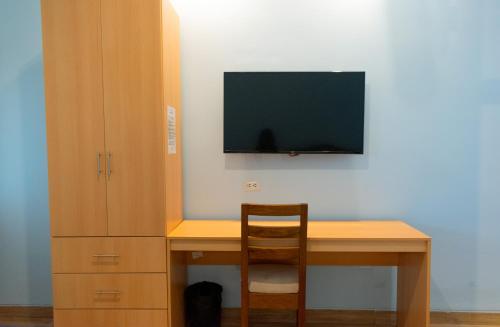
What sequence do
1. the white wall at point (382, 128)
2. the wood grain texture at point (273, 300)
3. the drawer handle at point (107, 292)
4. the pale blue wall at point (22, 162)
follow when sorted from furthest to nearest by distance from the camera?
the pale blue wall at point (22, 162), the white wall at point (382, 128), the drawer handle at point (107, 292), the wood grain texture at point (273, 300)

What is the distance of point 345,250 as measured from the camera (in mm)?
2125

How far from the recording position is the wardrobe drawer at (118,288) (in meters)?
2.11

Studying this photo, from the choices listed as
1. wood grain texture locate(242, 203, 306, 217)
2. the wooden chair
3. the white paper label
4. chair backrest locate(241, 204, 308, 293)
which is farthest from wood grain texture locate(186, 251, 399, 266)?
the white paper label

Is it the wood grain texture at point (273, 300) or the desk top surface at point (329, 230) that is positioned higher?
the desk top surface at point (329, 230)

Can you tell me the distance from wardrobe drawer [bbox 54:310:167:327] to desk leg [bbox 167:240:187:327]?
77 millimetres

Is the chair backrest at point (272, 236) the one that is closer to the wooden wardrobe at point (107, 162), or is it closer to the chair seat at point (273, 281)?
the chair seat at point (273, 281)

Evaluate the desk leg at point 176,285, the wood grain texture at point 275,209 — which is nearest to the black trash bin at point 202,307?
the desk leg at point 176,285

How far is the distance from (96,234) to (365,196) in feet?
6.58

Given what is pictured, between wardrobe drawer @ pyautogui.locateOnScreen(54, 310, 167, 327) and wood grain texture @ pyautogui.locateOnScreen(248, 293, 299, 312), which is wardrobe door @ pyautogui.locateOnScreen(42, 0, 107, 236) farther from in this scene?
wood grain texture @ pyautogui.locateOnScreen(248, 293, 299, 312)

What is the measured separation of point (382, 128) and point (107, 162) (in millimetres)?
2055

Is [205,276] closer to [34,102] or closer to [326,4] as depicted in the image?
[34,102]

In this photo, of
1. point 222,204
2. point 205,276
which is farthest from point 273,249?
point 205,276

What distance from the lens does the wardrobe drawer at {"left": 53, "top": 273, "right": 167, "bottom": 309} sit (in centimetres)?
211

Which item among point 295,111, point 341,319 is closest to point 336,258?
point 341,319
